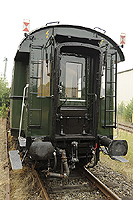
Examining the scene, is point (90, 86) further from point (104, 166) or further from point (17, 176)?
point (17, 176)

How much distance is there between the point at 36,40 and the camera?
4.51 metres

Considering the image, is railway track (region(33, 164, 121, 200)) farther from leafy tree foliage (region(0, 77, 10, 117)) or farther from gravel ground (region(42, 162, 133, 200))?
leafy tree foliage (region(0, 77, 10, 117))

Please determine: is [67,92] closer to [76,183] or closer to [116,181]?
[76,183]

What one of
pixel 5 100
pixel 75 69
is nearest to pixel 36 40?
pixel 75 69

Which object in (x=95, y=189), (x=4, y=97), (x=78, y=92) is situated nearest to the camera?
(x=95, y=189)

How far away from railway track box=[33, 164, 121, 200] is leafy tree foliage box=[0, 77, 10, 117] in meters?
7.07

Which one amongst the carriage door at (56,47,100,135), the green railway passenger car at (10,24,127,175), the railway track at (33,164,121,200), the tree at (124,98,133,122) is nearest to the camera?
the railway track at (33,164,121,200)

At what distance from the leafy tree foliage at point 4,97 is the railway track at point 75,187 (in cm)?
707

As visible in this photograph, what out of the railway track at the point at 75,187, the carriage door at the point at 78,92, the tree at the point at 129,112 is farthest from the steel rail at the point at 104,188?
Result: the tree at the point at 129,112

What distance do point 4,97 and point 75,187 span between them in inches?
364

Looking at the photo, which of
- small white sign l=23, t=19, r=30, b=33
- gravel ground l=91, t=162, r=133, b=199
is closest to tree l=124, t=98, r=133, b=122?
gravel ground l=91, t=162, r=133, b=199

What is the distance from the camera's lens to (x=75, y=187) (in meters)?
4.51

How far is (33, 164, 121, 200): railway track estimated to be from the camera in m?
4.10

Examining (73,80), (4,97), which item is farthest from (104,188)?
(4,97)
